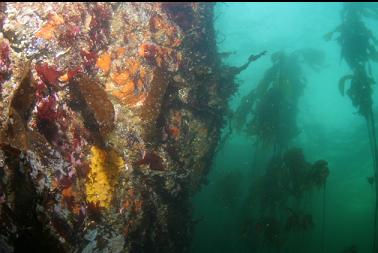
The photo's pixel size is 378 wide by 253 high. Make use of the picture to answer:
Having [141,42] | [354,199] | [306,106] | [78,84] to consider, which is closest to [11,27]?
[78,84]

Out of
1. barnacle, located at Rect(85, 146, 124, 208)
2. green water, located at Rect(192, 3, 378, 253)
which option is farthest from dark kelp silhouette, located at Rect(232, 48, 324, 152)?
barnacle, located at Rect(85, 146, 124, 208)

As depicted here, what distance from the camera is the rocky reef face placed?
9.70ft

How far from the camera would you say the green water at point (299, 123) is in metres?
12.3

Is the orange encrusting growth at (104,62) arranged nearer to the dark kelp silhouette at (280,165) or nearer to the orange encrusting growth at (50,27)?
the orange encrusting growth at (50,27)

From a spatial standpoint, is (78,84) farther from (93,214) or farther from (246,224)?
(246,224)

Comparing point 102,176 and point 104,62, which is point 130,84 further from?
point 102,176

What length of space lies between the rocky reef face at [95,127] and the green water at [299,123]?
1.98m

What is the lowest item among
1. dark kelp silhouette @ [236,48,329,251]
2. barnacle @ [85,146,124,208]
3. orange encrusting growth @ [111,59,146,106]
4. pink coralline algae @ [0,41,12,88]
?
barnacle @ [85,146,124,208]

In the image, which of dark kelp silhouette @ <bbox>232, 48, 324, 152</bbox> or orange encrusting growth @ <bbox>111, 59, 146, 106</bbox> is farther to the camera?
dark kelp silhouette @ <bbox>232, 48, 324, 152</bbox>

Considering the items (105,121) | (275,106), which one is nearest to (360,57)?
(275,106)

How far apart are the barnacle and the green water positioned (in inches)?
110

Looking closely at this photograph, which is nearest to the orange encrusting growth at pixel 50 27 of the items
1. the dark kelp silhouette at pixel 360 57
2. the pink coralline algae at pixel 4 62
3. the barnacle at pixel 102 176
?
the pink coralline algae at pixel 4 62

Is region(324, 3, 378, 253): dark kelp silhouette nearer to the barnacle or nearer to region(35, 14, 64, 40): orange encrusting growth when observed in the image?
the barnacle

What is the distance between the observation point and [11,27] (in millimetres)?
3529
